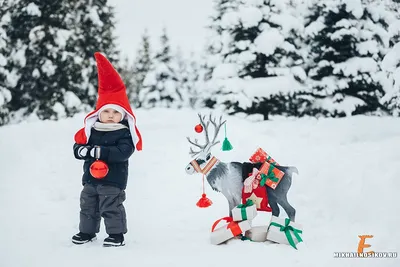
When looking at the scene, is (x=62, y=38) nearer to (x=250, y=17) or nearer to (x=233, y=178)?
(x=250, y=17)

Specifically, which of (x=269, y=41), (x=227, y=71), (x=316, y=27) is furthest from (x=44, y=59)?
(x=316, y=27)

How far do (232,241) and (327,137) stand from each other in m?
5.04

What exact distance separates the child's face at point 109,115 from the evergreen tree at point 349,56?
1159 centimetres

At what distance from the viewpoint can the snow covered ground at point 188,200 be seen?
373 centimetres

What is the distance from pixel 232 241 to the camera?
404cm

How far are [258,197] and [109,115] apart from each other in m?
1.90

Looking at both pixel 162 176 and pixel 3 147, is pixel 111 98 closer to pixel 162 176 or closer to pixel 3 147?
pixel 162 176

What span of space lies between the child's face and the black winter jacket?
0.13 meters

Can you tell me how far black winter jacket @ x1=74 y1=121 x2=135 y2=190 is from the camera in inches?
156

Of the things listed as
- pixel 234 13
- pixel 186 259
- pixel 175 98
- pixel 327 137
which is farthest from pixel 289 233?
pixel 175 98

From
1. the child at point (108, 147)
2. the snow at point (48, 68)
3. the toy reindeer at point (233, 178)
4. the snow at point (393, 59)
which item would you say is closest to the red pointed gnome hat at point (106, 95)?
the child at point (108, 147)

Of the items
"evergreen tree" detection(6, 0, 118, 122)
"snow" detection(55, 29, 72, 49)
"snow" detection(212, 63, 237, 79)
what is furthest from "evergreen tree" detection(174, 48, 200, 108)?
"snow" detection(212, 63, 237, 79)

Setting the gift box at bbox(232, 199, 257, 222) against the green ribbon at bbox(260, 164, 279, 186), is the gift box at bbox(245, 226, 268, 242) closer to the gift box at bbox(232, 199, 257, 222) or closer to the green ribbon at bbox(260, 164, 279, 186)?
the gift box at bbox(232, 199, 257, 222)

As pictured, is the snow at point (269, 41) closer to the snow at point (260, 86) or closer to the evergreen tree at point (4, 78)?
the snow at point (260, 86)
